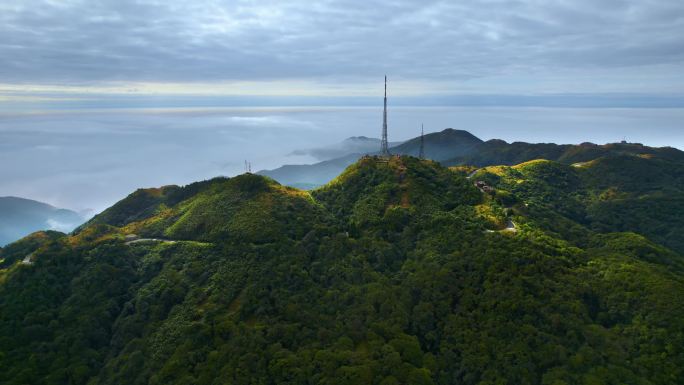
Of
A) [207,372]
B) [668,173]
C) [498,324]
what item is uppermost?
[668,173]

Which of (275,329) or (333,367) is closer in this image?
(333,367)

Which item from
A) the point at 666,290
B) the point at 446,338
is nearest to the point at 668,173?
the point at 666,290

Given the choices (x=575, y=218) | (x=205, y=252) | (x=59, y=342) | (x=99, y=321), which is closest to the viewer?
(x=59, y=342)

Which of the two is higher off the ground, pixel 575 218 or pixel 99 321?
pixel 575 218

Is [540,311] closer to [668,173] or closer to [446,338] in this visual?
[446,338]

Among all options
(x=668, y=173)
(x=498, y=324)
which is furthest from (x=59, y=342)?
(x=668, y=173)

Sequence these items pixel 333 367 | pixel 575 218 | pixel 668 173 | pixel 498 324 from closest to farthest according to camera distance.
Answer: pixel 333 367, pixel 498 324, pixel 575 218, pixel 668 173

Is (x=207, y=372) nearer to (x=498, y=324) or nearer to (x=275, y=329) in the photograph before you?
(x=275, y=329)
